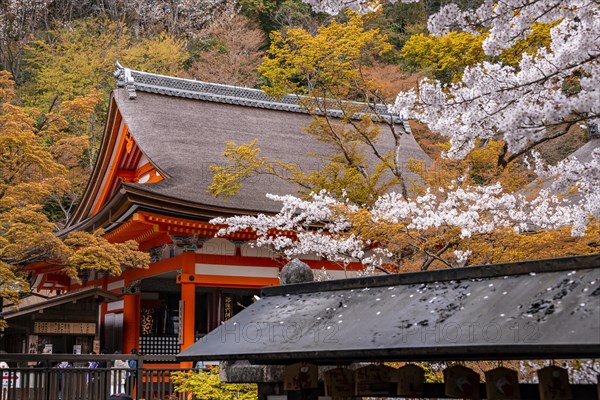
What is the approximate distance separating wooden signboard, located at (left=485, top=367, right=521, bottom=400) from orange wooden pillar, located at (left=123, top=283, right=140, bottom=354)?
13883 mm

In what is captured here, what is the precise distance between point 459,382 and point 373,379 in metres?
0.63

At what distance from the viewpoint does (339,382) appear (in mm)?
4945

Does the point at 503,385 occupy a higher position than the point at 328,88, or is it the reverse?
the point at 328,88

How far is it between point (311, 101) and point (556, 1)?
976cm

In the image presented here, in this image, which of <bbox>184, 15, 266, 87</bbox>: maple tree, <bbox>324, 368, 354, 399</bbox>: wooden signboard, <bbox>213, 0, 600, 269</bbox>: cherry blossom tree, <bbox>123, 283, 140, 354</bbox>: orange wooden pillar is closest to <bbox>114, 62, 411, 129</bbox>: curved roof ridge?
<bbox>123, 283, 140, 354</bbox>: orange wooden pillar

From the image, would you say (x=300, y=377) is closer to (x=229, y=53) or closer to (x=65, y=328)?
(x=65, y=328)

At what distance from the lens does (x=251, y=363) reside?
201 inches

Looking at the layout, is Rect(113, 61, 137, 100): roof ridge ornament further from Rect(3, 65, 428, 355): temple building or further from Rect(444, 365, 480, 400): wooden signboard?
Rect(444, 365, 480, 400): wooden signboard

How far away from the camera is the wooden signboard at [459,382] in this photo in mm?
4508

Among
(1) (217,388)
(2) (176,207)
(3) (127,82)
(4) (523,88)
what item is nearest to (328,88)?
(2) (176,207)

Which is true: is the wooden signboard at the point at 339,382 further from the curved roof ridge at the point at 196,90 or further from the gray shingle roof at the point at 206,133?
the curved roof ridge at the point at 196,90

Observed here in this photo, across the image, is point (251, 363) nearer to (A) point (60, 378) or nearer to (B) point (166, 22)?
(A) point (60, 378)

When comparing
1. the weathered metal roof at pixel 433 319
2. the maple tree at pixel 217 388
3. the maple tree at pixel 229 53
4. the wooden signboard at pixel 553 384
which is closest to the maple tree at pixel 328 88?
the maple tree at pixel 217 388

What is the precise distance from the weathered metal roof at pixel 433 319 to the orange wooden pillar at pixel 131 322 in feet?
41.2
